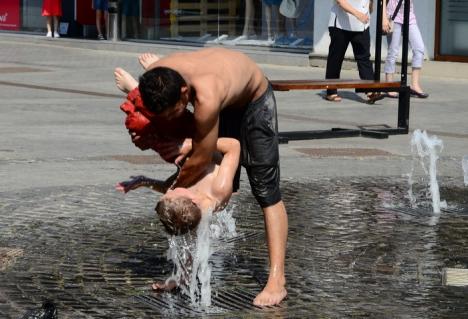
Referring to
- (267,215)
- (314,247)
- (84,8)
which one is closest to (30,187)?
(314,247)

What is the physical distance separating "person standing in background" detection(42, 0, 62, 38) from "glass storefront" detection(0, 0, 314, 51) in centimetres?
26

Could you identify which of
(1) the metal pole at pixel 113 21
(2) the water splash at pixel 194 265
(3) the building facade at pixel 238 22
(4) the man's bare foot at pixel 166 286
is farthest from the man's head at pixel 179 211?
(1) the metal pole at pixel 113 21

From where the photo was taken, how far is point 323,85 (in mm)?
12984

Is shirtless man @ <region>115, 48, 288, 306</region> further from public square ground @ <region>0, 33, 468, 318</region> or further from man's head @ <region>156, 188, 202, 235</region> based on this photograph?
public square ground @ <region>0, 33, 468, 318</region>

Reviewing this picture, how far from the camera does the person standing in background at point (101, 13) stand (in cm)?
2534

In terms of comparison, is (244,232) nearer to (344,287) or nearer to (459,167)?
(344,287)

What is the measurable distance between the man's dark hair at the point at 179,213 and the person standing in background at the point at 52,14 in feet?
65.6

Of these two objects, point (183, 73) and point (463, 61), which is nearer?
point (183, 73)

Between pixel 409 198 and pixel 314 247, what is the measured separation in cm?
209

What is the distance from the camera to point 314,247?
319 inches

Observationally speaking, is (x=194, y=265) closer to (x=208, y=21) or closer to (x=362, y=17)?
(x=362, y=17)

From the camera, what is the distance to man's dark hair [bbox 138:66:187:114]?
6062 mm

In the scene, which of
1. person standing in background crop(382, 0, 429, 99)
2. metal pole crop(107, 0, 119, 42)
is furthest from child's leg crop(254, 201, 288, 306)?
metal pole crop(107, 0, 119, 42)

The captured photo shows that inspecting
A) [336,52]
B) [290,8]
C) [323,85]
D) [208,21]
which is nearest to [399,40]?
[336,52]
